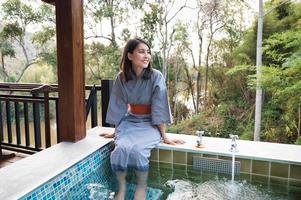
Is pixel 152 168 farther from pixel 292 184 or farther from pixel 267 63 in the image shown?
pixel 267 63

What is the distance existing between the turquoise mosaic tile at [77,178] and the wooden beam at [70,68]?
0.38 m

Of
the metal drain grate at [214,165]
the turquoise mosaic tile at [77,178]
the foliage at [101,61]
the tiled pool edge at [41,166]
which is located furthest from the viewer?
the foliage at [101,61]

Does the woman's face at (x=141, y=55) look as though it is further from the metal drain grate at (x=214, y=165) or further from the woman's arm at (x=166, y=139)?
the metal drain grate at (x=214, y=165)

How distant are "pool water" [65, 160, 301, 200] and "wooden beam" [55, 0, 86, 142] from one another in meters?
0.55

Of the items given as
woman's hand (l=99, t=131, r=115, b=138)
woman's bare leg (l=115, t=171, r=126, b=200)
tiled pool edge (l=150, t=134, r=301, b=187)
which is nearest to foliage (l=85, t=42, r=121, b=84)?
woman's hand (l=99, t=131, r=115, b=138)

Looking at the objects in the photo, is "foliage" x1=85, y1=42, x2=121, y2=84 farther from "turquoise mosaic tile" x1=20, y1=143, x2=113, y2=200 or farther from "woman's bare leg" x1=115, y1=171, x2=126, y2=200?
"woman's bare leg" x1=115, y1=171, x2=126, y2=200

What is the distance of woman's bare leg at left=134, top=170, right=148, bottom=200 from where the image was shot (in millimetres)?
1962

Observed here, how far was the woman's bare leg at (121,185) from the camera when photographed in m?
1.97

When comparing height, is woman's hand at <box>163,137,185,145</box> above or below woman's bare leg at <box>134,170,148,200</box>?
above

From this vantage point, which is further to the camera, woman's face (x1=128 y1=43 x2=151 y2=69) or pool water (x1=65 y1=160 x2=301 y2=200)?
woman's face (x1=128 y1=43 x2=151 y2=69)

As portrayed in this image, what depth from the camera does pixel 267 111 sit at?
6359 millimetres

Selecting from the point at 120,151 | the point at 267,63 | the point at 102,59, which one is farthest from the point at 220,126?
the point at 120,151

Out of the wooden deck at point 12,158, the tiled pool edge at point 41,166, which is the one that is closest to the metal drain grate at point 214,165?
the tiled pool edge at point 41,166

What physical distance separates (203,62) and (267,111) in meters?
2.15
